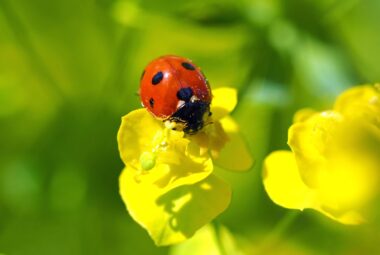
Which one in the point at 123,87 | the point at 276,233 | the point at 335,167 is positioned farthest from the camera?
the point at 123,87

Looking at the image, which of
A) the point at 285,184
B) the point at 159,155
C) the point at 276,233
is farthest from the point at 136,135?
the point at 276,233

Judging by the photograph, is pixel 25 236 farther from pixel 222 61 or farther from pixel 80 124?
pixel 222 61

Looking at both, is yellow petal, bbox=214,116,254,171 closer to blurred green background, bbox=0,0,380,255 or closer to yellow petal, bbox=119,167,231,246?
yellow petal, bbox=119,167,231,246

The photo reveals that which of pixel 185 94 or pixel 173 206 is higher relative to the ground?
pixel 185 94

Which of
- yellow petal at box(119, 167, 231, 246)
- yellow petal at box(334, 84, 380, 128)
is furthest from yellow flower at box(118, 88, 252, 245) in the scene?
yellow petal at box(334, 84, 380, 128)

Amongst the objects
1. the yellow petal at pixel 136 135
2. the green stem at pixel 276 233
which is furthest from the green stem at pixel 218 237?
the yellow petal at pixel 136 135

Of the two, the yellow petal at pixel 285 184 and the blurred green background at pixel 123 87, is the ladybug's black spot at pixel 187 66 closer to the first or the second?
the yellow petal at pixel 285 184

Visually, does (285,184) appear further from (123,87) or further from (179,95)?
(123,87)

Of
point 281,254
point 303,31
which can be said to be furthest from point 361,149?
point 303,31
